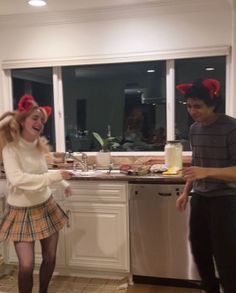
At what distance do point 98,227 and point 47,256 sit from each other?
0.67 metres

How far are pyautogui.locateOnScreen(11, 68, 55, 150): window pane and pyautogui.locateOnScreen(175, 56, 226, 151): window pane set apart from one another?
1.37 m

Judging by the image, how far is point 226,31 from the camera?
3.14m

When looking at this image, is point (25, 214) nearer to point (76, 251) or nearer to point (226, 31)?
point (76, 251)

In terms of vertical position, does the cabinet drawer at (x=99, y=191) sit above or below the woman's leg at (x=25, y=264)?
above

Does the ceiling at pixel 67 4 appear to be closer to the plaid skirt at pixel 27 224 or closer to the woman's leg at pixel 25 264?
the plaid skirt at pixel 27 224

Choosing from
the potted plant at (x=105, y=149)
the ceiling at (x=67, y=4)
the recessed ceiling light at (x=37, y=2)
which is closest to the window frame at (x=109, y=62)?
the potted plant at (x=105, y=149)

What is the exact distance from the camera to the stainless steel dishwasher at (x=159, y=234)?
2727mm

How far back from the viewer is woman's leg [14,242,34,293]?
2.16 m

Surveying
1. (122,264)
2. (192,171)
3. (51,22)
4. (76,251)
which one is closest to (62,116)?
(51,22)

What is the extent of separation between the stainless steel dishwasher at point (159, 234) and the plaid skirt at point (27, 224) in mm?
787

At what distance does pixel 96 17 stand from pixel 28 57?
2.73 feet

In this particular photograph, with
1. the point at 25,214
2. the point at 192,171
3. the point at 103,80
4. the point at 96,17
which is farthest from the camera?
the point at 103,80

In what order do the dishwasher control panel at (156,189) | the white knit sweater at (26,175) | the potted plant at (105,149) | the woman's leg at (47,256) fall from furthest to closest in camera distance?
the potted plant at (105,149) < the dishwasher control panel at (156,189) < the woman's leg at (47,256) < the white knit sweater at (26,175)

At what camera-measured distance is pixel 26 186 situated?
2.12 metres
